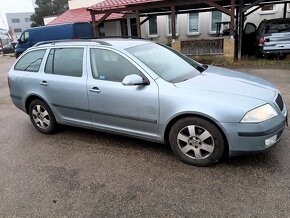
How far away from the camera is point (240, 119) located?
3.06m

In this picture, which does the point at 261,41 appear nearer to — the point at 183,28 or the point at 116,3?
the point at 116,3

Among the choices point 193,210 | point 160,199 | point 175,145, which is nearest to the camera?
point 193,210

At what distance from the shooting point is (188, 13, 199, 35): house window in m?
20.3

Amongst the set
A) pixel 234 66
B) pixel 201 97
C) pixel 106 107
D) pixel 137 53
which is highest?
pixel 137 53

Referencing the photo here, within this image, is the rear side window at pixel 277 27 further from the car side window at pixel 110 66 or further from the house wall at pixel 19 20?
the house wall at pixel 19 20

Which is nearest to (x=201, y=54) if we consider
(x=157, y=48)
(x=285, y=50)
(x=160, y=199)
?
(x=285, y=50)

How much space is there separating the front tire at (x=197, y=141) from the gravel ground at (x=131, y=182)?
131 mm

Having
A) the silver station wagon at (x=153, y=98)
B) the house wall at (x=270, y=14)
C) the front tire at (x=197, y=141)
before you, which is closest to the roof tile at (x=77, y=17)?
the house wall at (x=270, y=14)

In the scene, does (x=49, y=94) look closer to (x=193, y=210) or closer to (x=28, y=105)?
(x=28, y=105)

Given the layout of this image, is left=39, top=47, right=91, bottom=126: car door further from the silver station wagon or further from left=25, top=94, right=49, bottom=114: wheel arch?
left=25, top=94, right=49, bottom=114: wheel arch

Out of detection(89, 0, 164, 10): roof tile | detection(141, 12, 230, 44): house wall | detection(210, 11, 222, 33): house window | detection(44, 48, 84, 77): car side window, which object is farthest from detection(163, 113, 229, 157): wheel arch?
detection(210, 11, 222, 33): house window

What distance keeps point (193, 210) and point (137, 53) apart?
2211 millimetres

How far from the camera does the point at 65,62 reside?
172 inches

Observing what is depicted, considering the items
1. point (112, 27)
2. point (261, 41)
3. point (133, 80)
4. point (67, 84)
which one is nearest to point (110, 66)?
point (133, 80)
